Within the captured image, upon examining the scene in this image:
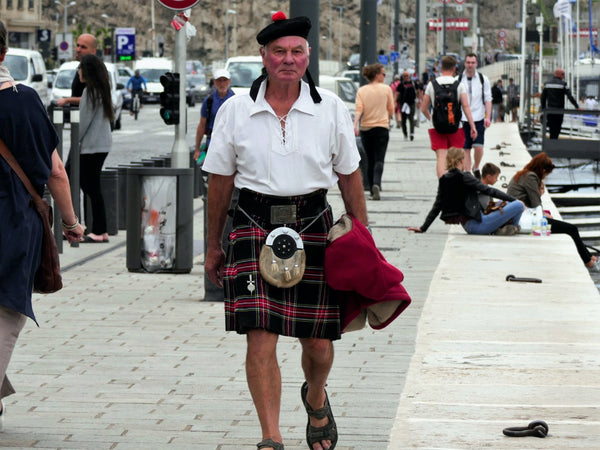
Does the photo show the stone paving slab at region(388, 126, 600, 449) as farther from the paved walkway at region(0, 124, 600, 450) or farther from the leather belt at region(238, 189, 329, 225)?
the leather belt at region(238, 189, 329, 225)

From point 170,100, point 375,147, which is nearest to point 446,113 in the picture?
point 375,147

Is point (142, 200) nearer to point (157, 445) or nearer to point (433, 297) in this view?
point (433, 297)

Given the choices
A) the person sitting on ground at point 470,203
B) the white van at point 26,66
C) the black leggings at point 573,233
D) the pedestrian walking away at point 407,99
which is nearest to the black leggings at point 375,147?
the black leggings at point 573,233

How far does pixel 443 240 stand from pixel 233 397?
8.03 meters

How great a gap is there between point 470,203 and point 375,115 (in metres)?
4.91

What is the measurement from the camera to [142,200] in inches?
442

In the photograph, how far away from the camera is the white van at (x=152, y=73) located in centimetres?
6469

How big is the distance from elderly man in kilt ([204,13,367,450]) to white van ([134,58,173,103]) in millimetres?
59486

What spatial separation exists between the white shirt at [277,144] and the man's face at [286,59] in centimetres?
11

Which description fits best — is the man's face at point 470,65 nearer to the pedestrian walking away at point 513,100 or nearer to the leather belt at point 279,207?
the leather belt at point 279,207

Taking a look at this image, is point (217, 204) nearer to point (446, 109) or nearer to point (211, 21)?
point (446, 109)

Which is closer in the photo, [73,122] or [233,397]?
[233,397]

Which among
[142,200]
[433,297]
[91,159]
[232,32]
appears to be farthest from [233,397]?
[232,32]

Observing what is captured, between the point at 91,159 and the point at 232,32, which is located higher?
the point at 232,32
